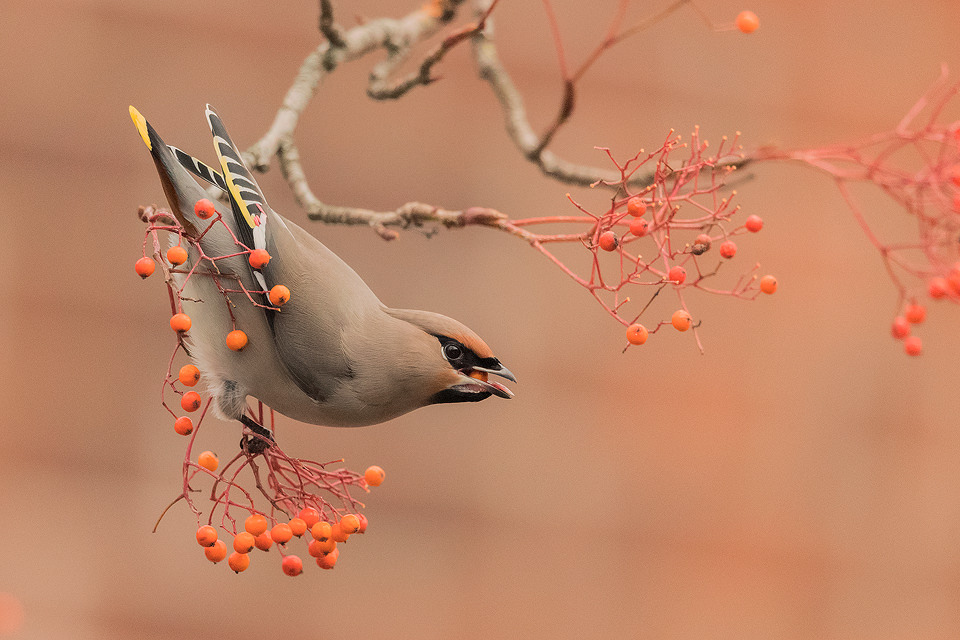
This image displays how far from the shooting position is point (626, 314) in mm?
3596

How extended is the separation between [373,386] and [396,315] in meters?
0.13

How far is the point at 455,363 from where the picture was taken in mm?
1290

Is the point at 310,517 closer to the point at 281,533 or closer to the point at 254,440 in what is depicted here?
the point at 281,533

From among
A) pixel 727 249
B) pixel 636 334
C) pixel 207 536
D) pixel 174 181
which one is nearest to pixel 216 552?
pixel 207 536

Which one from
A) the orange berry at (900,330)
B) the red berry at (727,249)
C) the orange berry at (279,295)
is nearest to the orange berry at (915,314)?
the orange berry at (900,330)

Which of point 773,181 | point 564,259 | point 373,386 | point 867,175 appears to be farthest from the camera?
point 773,181

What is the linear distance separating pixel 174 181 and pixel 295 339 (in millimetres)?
278

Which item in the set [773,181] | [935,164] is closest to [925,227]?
[935,164]

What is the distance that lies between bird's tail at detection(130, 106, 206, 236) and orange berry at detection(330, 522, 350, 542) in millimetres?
458

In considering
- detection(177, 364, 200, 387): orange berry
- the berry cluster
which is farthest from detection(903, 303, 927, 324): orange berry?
detection(177, 364, 200, 387): orange berry

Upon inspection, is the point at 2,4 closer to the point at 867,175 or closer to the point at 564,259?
the point at 564,259

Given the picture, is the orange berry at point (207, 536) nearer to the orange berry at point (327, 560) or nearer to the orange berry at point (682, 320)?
the orange berry at point (327, 560)

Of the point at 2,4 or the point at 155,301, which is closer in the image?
the point at 2,4

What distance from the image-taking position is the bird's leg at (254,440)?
4.21 feet
